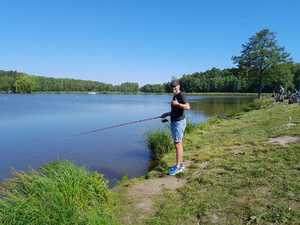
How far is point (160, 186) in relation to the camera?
22.8 ft

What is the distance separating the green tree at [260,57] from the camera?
46.9 m

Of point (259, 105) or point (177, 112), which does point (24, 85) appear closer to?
point (259, 105)

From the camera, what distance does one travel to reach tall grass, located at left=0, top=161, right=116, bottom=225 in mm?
4430

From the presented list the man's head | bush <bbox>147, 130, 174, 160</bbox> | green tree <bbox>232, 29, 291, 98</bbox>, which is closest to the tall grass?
the man's head

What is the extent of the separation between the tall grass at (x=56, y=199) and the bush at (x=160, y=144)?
6.61 meters

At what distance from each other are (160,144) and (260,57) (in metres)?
38.2

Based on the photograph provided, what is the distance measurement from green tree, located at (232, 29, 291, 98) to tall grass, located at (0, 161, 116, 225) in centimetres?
4341

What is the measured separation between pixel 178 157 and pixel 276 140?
3935 millimetres

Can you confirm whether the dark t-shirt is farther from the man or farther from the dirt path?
the dirt path

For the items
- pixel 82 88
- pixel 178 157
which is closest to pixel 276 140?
pixel 178 157

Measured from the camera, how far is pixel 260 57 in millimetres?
47094

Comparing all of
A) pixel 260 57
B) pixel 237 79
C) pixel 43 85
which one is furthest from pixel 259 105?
pixel 43 85

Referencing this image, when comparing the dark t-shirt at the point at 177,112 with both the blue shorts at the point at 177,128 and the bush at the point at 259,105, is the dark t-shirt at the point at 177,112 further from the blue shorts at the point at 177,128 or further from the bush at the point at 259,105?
the bush at the point at 259,105

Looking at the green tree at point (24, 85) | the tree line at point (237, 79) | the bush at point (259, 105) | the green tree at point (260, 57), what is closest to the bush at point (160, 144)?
the tree line at point (237, 79)
